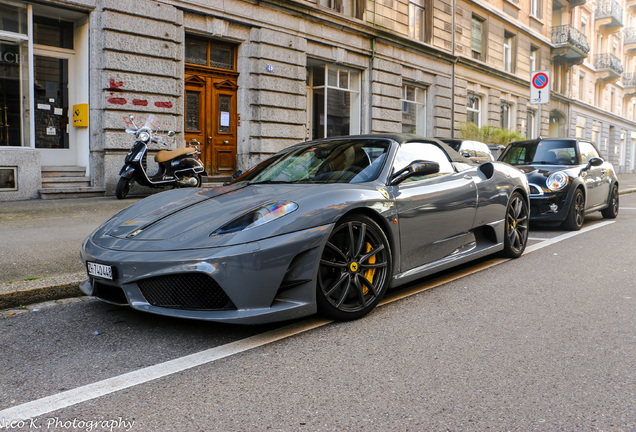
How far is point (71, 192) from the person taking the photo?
10633 mm

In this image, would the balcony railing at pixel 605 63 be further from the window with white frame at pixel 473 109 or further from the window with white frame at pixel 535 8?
the window with white frame at pixel 473 109

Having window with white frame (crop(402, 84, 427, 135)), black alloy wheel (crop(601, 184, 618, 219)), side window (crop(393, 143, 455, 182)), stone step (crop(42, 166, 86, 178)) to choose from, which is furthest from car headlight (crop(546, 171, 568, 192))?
window with white frame (crop(402, 84, 427, 135))

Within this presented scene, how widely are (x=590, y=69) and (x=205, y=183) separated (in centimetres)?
3369

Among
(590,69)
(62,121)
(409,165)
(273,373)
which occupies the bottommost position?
(273,373)

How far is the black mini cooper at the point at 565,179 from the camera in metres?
8.30

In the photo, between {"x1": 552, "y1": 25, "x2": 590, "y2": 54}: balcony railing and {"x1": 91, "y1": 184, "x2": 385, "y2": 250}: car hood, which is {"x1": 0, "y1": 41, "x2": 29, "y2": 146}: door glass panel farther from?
{"x1": 552, "y1": 25, "x2": 590, "y2": 54}: balcony railing

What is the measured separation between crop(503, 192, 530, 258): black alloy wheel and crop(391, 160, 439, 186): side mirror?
1.81 meters

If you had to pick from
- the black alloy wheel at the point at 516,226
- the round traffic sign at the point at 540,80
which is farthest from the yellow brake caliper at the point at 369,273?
the round traffic sign at the point at 540,80

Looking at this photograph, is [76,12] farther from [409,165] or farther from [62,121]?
[409,165]

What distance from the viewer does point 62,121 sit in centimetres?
1131

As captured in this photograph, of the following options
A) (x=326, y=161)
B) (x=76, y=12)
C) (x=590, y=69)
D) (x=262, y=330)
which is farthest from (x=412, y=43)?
(x=590, y=69)

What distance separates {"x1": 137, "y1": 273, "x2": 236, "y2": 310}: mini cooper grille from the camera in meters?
3.24

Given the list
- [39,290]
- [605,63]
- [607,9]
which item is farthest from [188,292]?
[607,9]

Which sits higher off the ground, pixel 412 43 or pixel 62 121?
pixel 412 43
